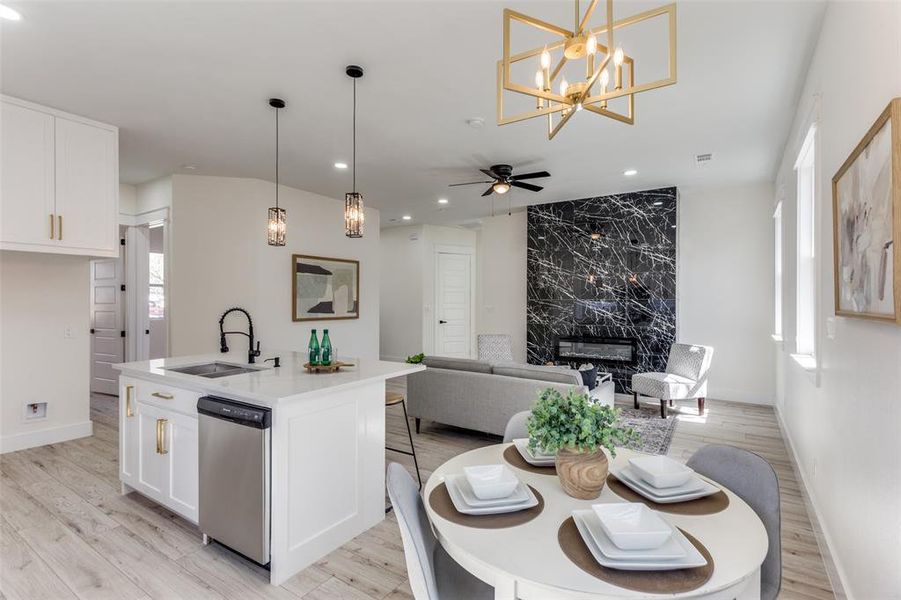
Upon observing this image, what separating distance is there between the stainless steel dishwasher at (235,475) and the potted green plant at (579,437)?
4.52 feet

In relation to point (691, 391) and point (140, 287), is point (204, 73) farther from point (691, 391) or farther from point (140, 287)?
point (691, 391)

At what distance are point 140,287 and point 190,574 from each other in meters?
4.63

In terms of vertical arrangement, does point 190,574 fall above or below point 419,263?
below

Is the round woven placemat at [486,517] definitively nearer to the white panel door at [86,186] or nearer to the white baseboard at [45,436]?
the white panel door at [86,186]

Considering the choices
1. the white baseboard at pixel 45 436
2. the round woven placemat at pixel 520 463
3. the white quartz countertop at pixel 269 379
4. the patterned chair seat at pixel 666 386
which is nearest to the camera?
the round woven placemat at pixel 520 463

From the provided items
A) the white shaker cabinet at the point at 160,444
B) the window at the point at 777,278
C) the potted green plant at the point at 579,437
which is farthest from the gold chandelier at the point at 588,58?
the window at the point at 777,278

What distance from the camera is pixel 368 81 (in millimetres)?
2934

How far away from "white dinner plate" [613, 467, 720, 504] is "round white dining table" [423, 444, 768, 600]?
6 centimetres

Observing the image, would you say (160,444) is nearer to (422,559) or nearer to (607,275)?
(422,559)

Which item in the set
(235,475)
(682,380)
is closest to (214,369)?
(235,475)

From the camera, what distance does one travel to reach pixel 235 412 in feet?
7.06

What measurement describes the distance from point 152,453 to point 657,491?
2.79 metres

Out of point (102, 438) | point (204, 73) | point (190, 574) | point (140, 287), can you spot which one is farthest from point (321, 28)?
point (140, 287)

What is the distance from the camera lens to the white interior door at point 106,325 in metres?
5.61
